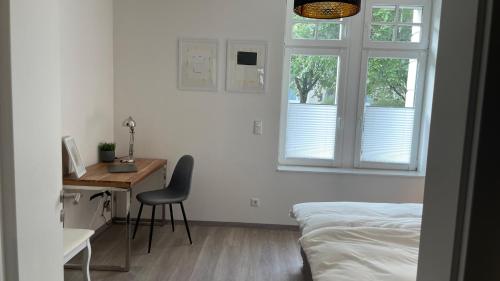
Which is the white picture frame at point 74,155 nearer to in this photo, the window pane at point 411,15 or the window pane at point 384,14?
the window pane at point 384,14

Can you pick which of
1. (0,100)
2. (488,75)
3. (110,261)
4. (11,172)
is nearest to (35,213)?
(11,172)

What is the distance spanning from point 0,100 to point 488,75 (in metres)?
0.97

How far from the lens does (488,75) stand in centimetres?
45

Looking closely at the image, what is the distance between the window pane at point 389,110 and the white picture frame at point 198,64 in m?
1.76

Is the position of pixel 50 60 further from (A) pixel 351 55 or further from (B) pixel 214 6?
(A) pixel 351 55

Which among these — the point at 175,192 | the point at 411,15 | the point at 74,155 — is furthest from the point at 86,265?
the point at 411,15

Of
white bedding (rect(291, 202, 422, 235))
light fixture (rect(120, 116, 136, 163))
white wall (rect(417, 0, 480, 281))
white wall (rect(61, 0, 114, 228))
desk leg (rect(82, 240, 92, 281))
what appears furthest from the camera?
light fixture (rect(120, 116, 136, 163))

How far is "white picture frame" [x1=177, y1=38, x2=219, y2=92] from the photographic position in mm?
3730

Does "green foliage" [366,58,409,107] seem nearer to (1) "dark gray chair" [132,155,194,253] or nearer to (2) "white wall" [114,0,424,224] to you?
(2) "white wall" [114,0,424,224]

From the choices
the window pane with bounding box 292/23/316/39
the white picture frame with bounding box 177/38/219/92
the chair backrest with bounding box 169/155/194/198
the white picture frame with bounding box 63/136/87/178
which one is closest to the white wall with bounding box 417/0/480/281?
the white picture frame with bounding box 63/136/87/178

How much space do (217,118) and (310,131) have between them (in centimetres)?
109

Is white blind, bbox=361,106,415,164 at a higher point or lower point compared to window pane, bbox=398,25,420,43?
lower

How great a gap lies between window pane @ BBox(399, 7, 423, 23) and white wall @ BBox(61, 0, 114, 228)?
3236 millimetres

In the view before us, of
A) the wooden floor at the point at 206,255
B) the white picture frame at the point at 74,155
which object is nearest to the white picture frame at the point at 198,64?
the white picture frame at the point at 74,155
